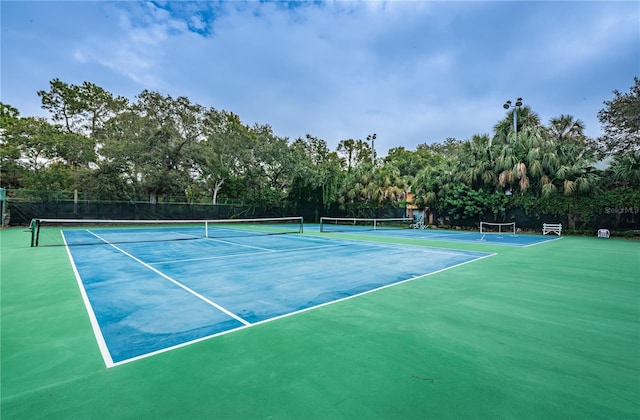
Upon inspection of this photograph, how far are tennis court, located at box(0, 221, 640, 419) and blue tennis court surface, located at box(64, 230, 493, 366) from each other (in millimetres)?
39

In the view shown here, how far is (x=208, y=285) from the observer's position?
532 cm

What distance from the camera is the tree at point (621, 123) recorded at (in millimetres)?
20297

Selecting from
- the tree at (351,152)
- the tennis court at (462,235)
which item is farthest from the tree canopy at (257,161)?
the tree at (351,152)

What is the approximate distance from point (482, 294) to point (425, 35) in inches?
636

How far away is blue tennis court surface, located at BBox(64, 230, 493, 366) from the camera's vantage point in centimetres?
335

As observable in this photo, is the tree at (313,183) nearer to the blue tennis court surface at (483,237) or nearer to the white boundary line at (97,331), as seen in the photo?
the blue tennis court surface at (483,237)

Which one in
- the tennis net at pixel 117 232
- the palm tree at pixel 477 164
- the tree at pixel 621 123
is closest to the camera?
the tennis net at pixel 117 232

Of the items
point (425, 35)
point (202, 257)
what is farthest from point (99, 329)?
point (425, 35)

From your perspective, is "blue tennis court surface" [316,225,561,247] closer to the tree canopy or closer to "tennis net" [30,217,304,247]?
the tree canopy

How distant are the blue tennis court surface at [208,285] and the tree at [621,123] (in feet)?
67.6

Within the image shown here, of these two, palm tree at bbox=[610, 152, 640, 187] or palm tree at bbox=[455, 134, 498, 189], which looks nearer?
palm tree at bbox=[610, 152, 640, 187]

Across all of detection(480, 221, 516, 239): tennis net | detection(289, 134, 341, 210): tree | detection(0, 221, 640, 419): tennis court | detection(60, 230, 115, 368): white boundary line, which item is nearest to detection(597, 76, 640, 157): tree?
detection(480, 221, 516, 239): tennis net

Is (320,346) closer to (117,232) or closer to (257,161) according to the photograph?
(117,232)

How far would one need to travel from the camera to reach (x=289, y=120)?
33.9 metres
